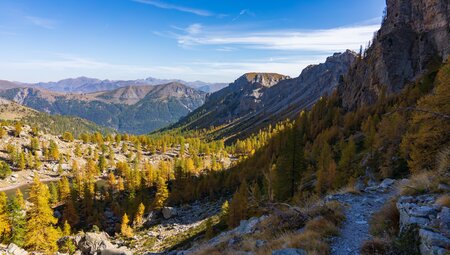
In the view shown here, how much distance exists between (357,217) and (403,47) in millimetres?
116914

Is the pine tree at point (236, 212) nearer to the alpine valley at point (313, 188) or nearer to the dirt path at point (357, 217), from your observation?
the alpine valley at point (313, 188)

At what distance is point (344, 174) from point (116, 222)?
73.8 m

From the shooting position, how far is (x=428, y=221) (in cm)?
992

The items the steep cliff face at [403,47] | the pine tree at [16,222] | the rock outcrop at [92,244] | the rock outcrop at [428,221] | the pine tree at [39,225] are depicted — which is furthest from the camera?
the steep cliff face at [403,47]

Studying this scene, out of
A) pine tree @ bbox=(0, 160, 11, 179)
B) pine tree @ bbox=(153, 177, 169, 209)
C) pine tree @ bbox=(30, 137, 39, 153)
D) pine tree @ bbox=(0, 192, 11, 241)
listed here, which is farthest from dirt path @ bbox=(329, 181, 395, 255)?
pine tree @ bbox=(30, 137, 39, 153)

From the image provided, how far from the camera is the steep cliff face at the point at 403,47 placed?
3780 inches

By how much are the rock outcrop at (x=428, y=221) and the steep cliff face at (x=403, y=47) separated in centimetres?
10422

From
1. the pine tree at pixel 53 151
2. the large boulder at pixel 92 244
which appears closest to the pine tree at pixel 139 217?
the large boulder at pixel 92 244

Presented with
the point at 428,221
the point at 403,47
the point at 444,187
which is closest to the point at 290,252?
the point at 428,221

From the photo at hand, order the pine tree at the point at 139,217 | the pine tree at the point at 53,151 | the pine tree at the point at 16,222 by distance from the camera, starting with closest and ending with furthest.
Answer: the pine tree at the point at 16,222 → the pine tree at the point at 139,217 → the pine tree at the point at 53,151

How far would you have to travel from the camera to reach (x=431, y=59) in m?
98.7

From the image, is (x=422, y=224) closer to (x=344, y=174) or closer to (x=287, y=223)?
(x=287, y=223)

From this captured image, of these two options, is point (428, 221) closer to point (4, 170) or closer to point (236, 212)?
point (236, 212)

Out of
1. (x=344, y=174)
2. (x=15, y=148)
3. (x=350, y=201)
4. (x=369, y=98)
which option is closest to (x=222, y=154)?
(x=369, y=98)
